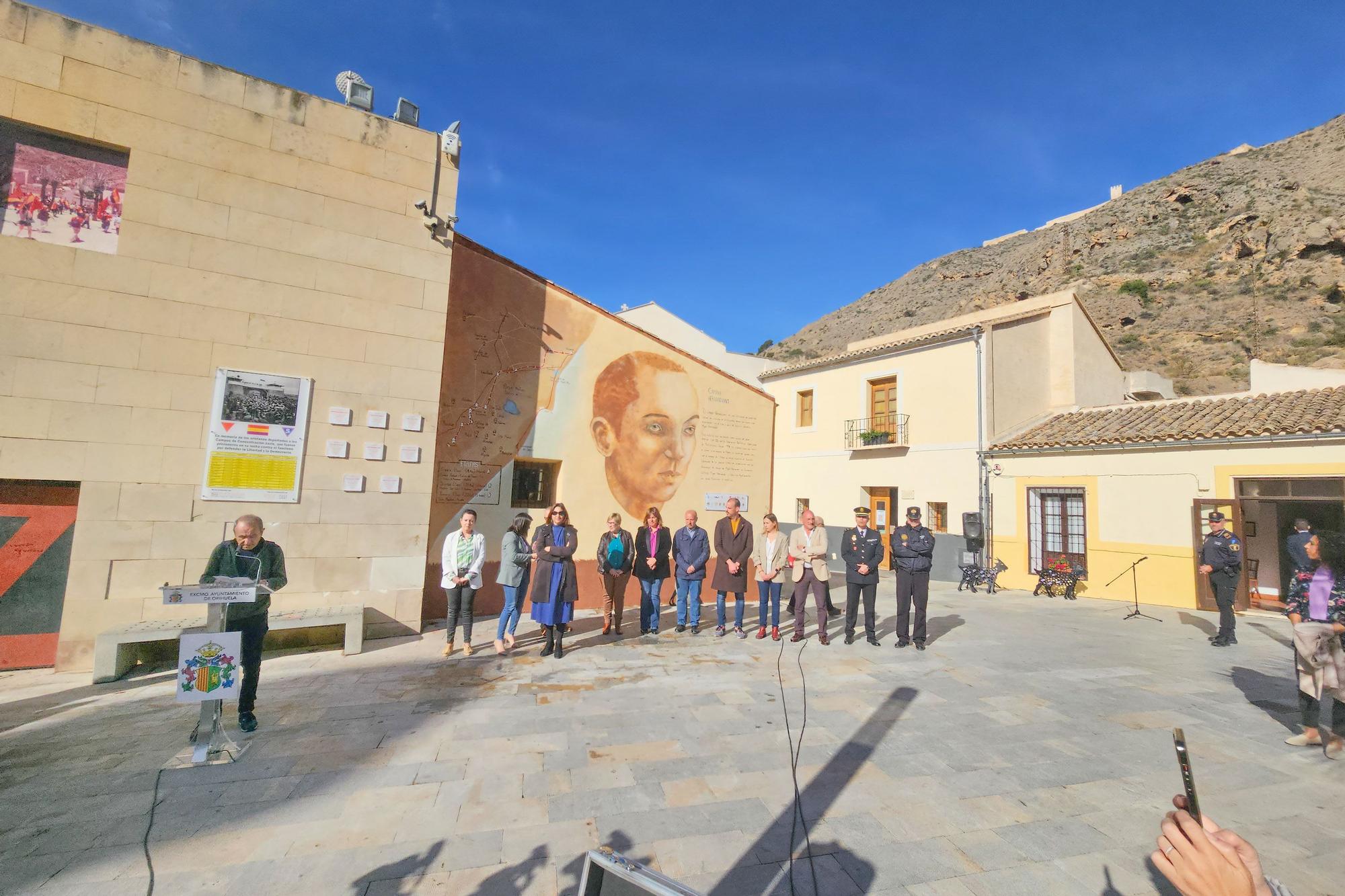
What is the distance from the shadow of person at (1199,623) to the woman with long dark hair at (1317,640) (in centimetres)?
536

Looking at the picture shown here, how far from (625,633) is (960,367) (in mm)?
12905

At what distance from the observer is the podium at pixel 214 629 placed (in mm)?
3861

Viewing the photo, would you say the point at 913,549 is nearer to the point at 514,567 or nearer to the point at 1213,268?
the point at 514,567

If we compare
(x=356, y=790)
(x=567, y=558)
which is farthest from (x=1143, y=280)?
(x=356, y=790)

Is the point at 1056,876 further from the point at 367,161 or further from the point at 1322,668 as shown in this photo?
the point at 367,161

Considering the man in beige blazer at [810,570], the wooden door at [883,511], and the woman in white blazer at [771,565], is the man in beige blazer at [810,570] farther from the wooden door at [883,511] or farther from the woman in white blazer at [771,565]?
the wooden door at [883,511]

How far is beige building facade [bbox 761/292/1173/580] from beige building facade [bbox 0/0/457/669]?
13846 millimetres

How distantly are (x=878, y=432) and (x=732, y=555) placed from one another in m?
11.5

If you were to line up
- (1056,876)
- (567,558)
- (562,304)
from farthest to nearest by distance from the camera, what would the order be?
(562,304), (567,558), (1056,876)

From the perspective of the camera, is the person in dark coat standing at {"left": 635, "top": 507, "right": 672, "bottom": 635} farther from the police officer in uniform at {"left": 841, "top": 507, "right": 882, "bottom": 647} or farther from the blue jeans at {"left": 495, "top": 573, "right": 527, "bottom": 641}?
the police officer in uniform at {"left": 841, "top": 507, "right": 882, "bottom": 647}

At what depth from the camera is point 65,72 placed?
20.4 feet

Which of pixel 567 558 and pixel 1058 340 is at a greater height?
pixel 1058 340

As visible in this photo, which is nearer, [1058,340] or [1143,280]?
[1058,340]

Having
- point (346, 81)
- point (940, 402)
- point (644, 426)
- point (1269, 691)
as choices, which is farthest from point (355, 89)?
point (940, 402)
